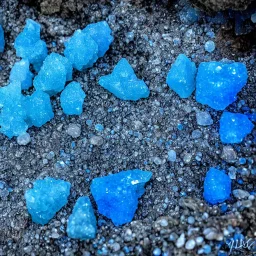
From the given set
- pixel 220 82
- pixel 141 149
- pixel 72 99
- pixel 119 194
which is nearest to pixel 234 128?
pixel 220 82

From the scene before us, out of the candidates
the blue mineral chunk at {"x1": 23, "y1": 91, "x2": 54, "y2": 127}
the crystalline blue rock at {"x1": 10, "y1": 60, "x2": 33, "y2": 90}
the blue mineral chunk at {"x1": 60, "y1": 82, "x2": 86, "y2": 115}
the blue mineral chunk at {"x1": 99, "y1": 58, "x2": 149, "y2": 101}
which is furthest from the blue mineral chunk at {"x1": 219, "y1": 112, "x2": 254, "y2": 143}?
the crystalline blue rock at {"x1": 10, "y1": 60, "x2": 33, "y2": 90}

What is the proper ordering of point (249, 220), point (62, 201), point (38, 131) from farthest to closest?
point (38, 131)
point (62, 201)
point (249, 220)

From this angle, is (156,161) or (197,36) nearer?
(156,161)

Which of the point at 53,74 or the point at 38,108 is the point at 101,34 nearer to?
the point at 53,74

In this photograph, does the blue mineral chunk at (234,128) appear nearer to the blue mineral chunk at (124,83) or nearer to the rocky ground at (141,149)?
the rocky ground at (141,149)

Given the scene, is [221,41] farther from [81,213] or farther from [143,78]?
[81,213]

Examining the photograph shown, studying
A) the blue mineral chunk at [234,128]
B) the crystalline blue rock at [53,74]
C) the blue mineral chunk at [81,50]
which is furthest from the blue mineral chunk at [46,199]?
the blue mineral chunk at [234,128]

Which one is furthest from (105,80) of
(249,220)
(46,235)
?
(249,220)
